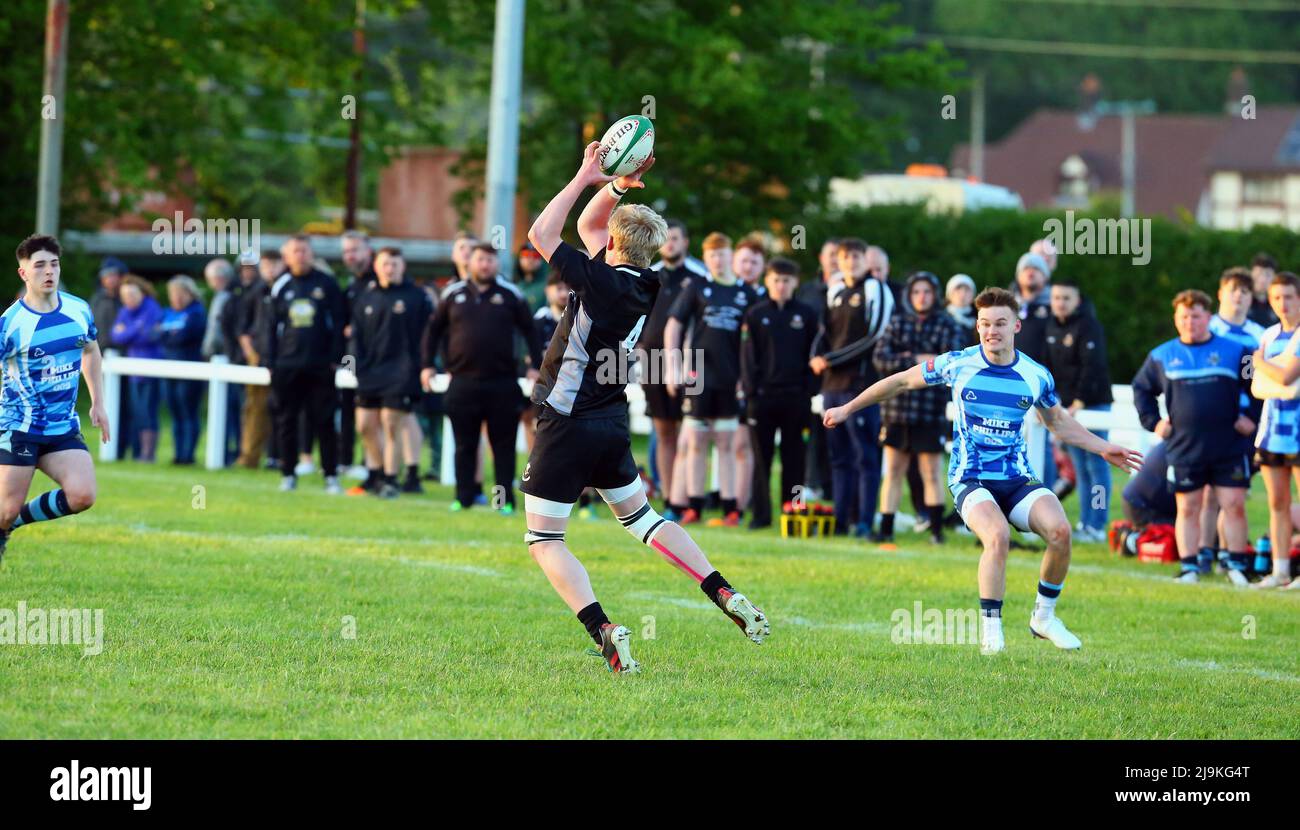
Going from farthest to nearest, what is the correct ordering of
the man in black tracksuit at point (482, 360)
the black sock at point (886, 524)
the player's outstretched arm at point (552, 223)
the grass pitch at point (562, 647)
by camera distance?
the man in black tracksuit at point (482, 360) → the black sock at point (886, 524) → the player's outstretched arm at point (552, 223) → the grass pitch at point (562, 647)

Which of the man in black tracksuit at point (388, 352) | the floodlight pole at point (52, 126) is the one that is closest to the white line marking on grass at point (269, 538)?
the man in black tracksuit at point (388, 352)

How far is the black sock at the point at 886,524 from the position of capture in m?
14.4

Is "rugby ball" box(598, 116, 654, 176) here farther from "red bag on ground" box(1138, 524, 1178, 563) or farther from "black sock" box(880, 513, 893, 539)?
"red bag on ground" box(1138, 524, 1178, 563)

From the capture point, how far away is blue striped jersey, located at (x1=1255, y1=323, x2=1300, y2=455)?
39.4ft

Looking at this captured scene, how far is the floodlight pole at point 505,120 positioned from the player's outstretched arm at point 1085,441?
Answer: 440 inches

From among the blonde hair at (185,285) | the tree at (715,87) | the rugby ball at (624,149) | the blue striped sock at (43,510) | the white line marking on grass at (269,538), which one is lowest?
the white line marking on grass at (269,538)

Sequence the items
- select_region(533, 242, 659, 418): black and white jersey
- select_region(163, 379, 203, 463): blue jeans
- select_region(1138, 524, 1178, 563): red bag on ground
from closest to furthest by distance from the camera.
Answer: select_region(533, 242, 659, 418): black and white jersey
select_region(1138, 524, 1178, 563): red bag on ground
select_region(163, 379, 203, 463): blue jeans

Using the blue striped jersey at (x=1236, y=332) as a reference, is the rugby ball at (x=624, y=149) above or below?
above

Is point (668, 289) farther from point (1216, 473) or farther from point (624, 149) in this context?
point (624, 149)

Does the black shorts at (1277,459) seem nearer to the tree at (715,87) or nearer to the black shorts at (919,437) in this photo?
the black shorts at (919,437)

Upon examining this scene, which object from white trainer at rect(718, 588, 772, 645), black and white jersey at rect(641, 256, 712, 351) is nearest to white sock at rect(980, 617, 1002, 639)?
white trainer at rect(718, 588, 772, 645)

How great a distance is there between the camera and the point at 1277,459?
12.1m

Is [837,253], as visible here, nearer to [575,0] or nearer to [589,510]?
[589,510]

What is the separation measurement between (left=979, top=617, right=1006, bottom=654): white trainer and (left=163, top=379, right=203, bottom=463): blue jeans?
12.5 metres
